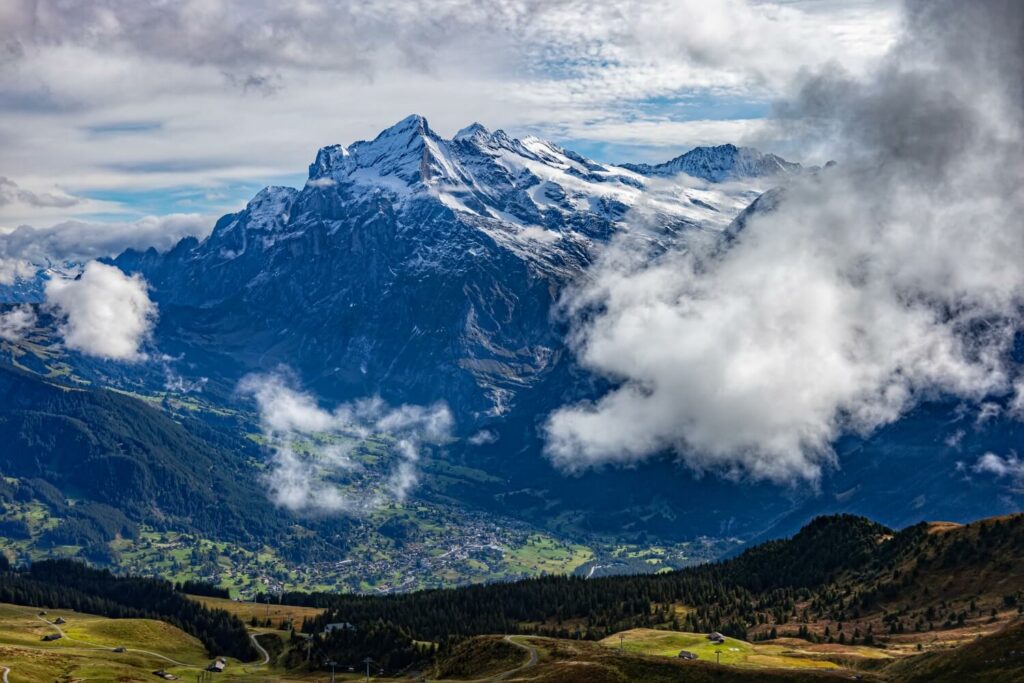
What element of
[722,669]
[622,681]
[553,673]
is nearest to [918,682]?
[722,669]

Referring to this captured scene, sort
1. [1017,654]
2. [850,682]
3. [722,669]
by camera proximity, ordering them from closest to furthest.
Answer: [1017,654] < [850,682] < [722,669]

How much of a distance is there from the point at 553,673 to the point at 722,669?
3396cm

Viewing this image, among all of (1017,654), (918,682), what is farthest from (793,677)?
(1017,654)

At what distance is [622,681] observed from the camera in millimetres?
188125

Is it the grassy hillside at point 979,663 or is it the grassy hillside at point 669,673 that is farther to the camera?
the grassy hillside at point 669,673

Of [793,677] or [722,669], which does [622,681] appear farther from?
[793,677]

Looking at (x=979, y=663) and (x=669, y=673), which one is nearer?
(x=979, y=663)

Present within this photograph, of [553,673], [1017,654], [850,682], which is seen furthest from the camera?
[553,673]

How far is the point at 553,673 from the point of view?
198 meters

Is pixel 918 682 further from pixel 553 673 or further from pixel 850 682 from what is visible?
pixel 553 673

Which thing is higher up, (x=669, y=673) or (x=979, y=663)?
(x=669, y=673)

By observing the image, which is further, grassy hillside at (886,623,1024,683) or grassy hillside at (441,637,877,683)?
grassy hillside at (441,637,877,683)

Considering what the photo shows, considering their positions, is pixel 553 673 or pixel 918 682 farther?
pixel 553 673

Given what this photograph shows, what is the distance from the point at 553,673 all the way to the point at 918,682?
226 feet
